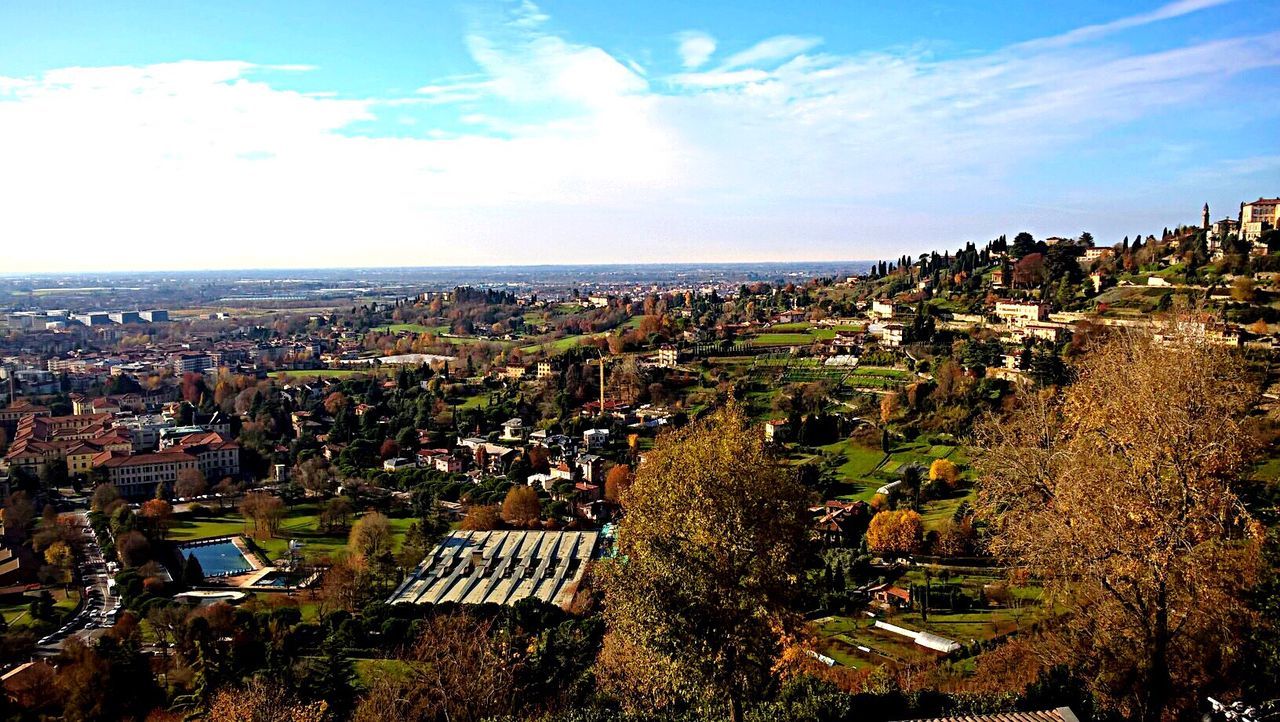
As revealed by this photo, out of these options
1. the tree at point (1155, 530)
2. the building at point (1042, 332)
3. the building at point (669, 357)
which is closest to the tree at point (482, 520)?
the tree at point (1155, 530)

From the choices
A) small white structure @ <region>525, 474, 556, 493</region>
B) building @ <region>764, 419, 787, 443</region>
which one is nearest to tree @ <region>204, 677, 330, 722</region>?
small white structure @ <region>525, 474, 556, 493</region>

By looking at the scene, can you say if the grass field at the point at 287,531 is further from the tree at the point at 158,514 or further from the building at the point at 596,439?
the building at the point at 596,439

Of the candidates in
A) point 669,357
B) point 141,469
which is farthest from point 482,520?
point 669,357

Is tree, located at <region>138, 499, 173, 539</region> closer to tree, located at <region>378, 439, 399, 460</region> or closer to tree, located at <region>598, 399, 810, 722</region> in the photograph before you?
tree, located at <region>378, 439, 399, 460</region>

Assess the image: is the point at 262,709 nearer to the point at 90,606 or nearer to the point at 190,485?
the point at 90,606

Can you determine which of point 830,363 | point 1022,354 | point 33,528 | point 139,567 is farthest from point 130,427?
point 1022,354
